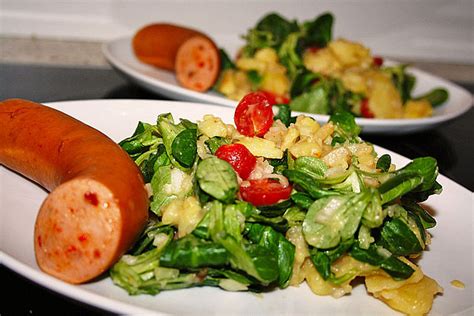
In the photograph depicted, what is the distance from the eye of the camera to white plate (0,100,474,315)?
1.52 meters

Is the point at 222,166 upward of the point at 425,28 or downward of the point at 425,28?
upward

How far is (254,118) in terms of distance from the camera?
1963mm

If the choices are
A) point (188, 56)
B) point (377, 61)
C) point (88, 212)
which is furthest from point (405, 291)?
Answer: point (377, 61)

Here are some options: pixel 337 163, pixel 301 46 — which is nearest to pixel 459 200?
pixel 337 163

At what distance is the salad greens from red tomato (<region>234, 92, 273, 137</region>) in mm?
131

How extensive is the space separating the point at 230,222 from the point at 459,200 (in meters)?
0.89

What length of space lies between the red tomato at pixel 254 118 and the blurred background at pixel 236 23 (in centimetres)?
241

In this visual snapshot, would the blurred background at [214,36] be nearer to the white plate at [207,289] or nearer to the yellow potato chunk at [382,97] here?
the yellow potato chunk at [382,97]

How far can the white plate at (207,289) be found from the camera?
1523 mm

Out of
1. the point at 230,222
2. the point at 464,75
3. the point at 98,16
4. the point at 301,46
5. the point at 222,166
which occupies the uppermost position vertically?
the point at 222,166

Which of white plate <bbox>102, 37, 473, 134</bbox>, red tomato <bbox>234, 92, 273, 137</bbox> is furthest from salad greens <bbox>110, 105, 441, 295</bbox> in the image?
white plate <bbox>102, 37, 473, 134</bbox>

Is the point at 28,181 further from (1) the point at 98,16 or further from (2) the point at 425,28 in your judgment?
(2) the point at 425,28

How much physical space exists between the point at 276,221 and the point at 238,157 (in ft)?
0.63

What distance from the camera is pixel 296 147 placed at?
187 cm
